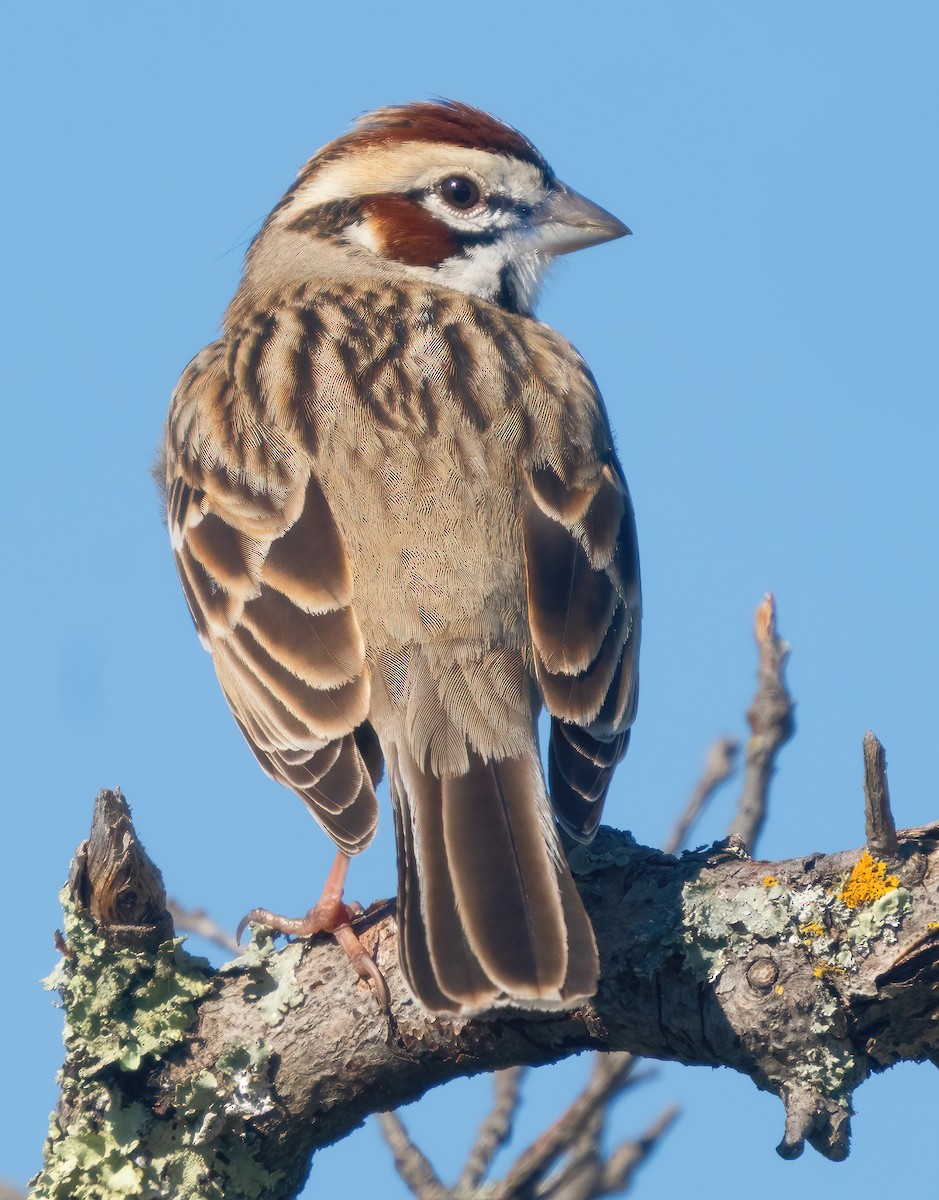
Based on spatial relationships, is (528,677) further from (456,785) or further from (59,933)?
(59,933)

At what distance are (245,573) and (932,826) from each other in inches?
93.4

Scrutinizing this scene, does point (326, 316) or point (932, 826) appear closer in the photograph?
point (932, 826)

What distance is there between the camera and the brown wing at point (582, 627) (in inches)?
177

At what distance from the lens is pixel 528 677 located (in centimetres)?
463

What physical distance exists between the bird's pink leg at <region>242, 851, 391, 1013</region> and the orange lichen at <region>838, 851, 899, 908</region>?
1.23m

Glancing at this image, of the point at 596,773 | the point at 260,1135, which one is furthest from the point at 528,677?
the point at 260,1135

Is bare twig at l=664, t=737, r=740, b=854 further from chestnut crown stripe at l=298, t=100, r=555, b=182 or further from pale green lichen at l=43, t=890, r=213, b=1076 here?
chestnut crown stripe at l=298, t=100, r=555, b=182

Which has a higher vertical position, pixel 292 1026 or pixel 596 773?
pixel 596 773

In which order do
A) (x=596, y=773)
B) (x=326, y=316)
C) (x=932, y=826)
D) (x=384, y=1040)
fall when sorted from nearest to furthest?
(x=932, y=826)
(x=384, y=1040)
(x=596, y=773)
(x=326, y=316)

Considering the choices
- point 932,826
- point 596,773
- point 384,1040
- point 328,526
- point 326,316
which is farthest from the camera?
point 326,316

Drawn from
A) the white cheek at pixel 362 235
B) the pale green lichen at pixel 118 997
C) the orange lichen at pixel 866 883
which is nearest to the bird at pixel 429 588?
the white cheek at pixel 362 235

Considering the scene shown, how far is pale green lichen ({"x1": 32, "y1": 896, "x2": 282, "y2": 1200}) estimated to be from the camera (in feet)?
13.4

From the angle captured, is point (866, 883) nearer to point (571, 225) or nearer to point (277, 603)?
point (277, 603)

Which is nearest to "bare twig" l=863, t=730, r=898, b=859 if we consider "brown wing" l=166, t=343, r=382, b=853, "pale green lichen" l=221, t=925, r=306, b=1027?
"brown wing" l=166, t=343, r=382, b=853
